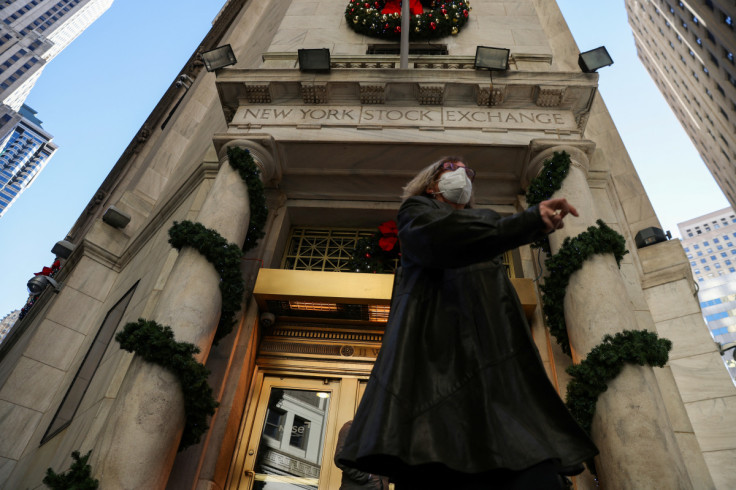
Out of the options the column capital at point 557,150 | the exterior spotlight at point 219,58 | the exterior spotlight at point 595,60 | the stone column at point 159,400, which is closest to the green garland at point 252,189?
the stone column at point 159,400

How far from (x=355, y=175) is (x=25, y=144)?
191 metres

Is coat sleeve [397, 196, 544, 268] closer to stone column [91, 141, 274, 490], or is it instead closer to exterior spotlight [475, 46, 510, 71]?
stone column [91, 141, 274, 490]

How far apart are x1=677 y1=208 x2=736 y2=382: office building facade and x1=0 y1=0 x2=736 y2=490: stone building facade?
12437 cm

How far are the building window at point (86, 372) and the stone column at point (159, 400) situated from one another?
12.6ft

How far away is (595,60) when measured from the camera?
7699 mm

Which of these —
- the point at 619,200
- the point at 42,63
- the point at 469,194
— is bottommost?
the point at 469,194

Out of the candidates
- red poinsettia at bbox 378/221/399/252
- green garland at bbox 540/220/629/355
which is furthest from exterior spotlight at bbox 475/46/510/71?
green garland at bbox 540/220/629/355

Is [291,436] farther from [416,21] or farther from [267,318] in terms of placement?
[416,21]

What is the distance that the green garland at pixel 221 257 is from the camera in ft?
19.6

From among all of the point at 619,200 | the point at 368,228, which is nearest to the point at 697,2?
the point at 619,200

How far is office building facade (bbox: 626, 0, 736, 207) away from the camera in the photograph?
142ft

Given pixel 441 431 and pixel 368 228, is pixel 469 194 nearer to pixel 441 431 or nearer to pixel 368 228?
pixel 441 431

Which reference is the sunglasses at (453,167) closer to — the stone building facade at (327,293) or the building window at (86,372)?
the stone building facade at (327,293)

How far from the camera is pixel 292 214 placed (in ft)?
28.6
